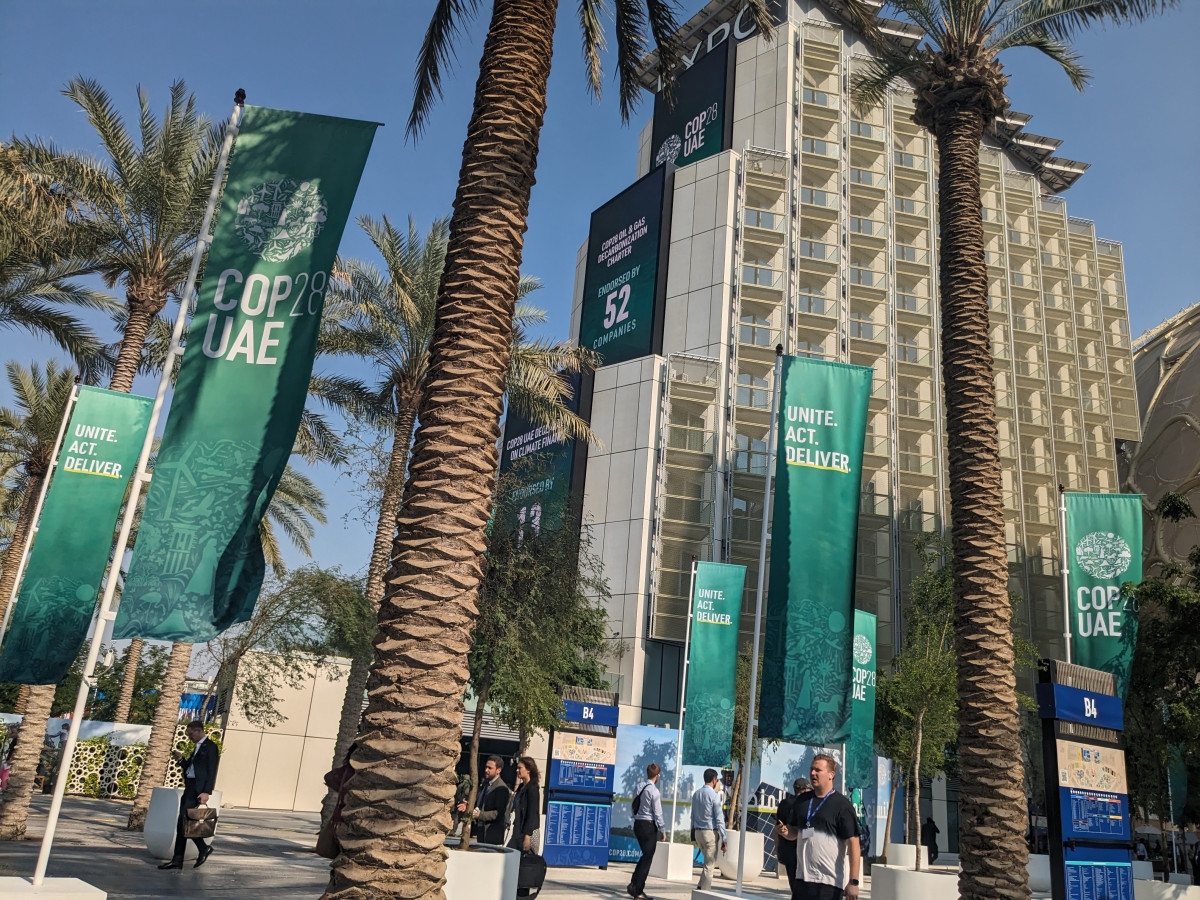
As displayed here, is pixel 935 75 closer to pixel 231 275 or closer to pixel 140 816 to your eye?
pixel 231 275

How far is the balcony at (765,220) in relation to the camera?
156 feet

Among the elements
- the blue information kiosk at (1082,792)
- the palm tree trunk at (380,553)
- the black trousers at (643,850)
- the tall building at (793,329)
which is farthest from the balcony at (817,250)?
the black trousers at (643,850)

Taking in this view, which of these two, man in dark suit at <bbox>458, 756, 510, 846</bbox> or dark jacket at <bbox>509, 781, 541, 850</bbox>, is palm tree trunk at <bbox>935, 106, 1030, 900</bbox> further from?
man in dark suit at <bbox>458, 756, 510, 846</bbox>

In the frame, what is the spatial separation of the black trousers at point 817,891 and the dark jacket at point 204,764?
299 inches

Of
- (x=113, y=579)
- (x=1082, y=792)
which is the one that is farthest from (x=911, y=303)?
(x=113, y=579)

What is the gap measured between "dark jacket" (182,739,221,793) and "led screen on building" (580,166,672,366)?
35.3m

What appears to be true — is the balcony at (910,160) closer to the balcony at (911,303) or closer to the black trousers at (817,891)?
the balcony at (911,303)

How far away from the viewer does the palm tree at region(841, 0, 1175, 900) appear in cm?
936

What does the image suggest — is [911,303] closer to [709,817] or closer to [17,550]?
[709,817]

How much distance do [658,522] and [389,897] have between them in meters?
37.1

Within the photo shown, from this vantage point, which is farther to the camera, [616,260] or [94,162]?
[616,260]

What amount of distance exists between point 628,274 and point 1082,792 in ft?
128

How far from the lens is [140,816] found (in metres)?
17.0

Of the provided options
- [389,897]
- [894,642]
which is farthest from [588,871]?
[894,642]
